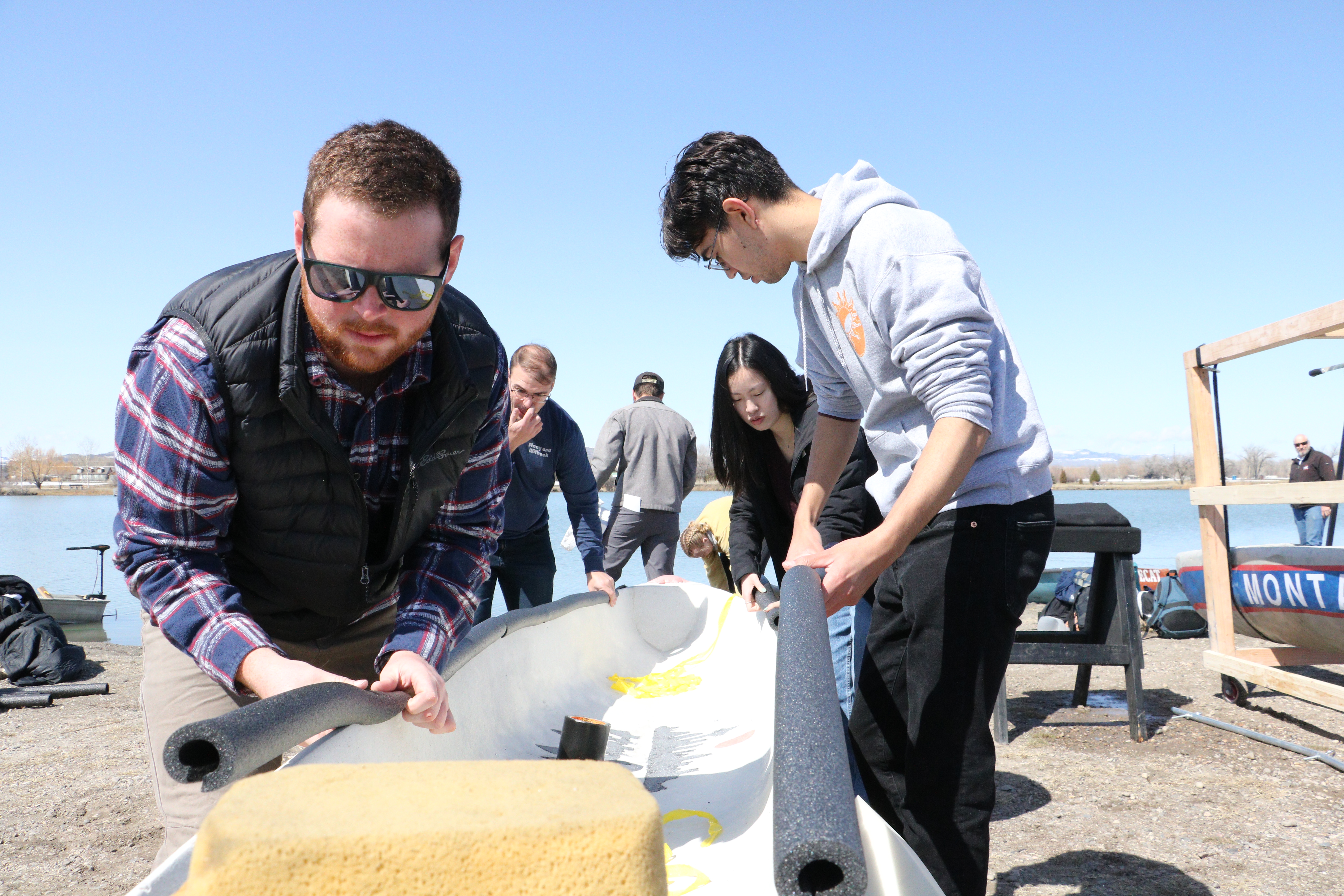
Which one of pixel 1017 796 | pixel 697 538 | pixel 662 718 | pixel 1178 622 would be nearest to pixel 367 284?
pixel 662 718

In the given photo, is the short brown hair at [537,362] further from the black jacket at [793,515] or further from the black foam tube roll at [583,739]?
the black foam tube roll at [583,739]

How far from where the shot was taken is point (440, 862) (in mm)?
600

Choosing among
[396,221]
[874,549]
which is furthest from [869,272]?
[396,221]

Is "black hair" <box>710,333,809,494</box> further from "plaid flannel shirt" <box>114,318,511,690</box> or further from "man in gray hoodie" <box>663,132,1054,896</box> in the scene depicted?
"plaid flannel shirt" <box>114,318,511,690</box>

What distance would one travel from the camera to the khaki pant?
4.77 feet

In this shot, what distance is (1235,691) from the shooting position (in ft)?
14.9

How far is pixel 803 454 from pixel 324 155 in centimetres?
201

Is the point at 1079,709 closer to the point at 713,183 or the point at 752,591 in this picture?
the point at 752,591

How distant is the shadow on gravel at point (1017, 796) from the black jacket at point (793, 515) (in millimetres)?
1068

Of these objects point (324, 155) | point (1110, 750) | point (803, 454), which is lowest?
point (1110, 750)

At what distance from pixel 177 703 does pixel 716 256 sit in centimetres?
141

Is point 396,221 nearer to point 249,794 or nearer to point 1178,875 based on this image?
point 249,794

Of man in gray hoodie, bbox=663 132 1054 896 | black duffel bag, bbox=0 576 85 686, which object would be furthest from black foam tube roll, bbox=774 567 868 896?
black duffel bag, bbox=0 576 85 686

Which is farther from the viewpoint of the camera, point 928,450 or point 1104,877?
point 1104,877
